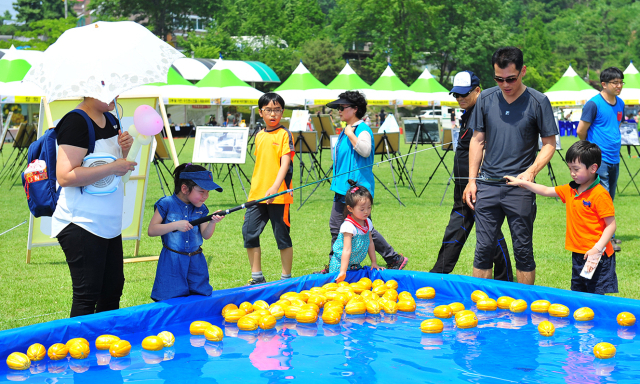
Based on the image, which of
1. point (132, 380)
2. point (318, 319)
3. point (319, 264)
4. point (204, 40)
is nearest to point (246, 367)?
point (132, 380)

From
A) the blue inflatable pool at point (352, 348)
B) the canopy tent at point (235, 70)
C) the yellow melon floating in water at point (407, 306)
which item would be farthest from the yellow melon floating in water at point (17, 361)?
the canopy tent at point (235, 70)

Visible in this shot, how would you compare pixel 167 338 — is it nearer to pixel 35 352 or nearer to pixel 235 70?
pixel 35 352

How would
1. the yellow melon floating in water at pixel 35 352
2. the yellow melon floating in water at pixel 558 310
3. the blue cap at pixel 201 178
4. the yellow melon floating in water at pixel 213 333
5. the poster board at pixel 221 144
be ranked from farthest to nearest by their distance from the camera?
1. the poster board at pixel 221 144
2. the yellow melon floating in water at pixel 558 310
3. the blue cap at pixel 201 178
4. the yellow melon floating in water at pixel 213 333
5. the yellow melon floating in water at pixel 35 352

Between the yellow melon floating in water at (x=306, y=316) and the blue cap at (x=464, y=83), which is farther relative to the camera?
the blue cap at (x=464, y=83)

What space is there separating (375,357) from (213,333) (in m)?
1.20

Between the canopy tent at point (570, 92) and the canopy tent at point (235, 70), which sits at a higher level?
the canopy tent at point (235, 70)

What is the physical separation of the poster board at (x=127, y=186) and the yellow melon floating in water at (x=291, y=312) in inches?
110

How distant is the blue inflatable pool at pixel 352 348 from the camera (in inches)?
152

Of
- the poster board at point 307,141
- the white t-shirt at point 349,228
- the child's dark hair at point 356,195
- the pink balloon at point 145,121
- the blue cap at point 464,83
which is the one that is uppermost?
the blue cap at point 464,83

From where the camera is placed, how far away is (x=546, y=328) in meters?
4.61

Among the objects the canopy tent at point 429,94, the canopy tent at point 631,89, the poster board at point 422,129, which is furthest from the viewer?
the canopy tent at point 429,94

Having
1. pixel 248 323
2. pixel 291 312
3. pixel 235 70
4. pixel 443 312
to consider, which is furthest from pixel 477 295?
pixel 235 70

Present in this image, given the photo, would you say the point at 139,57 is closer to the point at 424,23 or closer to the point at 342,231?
the point at 342,231

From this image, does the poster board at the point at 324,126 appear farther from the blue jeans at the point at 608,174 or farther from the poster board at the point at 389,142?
the blue jeans at the point at 608,174
